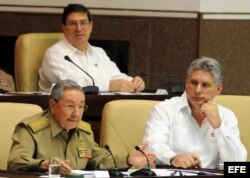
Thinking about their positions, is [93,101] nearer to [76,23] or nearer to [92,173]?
[76,23]

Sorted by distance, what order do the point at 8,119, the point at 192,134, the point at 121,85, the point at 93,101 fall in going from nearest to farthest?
1. the point at 8,119
2. the point at 192,134
3. the point at 93,101
4. the point at 121,85

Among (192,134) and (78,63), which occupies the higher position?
(78,63)

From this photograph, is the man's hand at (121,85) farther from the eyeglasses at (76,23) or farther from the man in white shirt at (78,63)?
the eyeglasses at (76,23)

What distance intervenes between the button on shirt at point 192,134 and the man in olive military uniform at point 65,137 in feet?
1.32

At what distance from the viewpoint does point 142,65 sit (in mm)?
8531

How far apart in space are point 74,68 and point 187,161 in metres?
2.36

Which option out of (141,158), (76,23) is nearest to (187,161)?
(141,158)

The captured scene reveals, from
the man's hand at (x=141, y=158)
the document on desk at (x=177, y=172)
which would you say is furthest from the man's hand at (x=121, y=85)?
the document on desk at (x=177, y=172)

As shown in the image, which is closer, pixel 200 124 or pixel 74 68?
pixel 200 124

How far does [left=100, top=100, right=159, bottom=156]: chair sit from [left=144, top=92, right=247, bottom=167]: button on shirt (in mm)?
139

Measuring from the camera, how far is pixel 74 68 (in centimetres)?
691

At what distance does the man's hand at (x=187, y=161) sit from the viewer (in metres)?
4.71

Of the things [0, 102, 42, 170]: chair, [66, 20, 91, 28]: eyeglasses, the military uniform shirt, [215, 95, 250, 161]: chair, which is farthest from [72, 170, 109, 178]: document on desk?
[66, 20, 91, 28]: eyeglasses

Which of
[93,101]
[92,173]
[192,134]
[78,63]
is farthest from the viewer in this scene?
[78,63]
